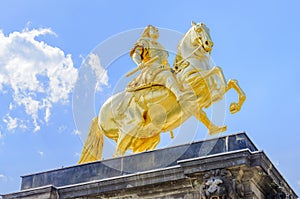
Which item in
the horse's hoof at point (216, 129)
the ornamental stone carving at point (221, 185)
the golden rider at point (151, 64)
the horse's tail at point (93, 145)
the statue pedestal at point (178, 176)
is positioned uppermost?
the golden rider at point (151, 64)

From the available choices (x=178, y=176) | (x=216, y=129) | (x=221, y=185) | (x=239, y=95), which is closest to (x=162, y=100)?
(x=216, y=129)

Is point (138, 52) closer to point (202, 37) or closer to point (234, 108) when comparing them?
point (202, 37)

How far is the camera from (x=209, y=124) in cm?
1617

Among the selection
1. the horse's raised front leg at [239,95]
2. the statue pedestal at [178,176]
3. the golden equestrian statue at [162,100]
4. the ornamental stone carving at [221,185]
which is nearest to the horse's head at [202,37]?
the golden equestrian statue at [162,100]

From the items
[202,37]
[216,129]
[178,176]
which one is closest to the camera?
[178,176]

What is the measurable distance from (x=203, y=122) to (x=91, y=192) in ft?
12.1

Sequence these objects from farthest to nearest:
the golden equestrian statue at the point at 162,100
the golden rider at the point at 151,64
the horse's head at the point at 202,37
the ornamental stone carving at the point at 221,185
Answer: the horse's head at the point at 202,37 → the golden rider at the point at 151,64 → the golden equestrian statue at the point at 162,100 → the ornamental stone carving at the point at 221,185

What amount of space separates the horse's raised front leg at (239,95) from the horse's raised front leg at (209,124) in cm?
60

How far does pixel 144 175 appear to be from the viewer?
47.1 feet

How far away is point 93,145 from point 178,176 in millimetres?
4299

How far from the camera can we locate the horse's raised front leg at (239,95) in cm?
1605

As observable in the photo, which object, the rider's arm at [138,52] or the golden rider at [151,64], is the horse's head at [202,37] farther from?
the rider's arm at [138,52]

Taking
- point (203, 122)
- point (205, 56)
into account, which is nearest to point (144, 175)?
point (203, 122)

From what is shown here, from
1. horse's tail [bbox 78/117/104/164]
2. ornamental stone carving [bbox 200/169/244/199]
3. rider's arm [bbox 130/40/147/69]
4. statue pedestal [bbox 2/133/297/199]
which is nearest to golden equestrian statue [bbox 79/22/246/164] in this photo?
horse's tail [bbox 78/117/104/164]
